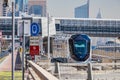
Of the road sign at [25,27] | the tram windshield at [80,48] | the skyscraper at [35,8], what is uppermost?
the skyscraper at [35,8]

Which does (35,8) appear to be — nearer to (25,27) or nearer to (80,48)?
(80,48)

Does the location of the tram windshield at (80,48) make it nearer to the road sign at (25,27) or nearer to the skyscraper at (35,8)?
the road sign at (25,27)

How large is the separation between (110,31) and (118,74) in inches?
4493

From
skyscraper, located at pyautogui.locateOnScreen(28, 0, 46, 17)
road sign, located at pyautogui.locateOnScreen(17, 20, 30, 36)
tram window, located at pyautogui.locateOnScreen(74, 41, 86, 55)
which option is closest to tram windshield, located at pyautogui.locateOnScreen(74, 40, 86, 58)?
tram window, located at pyautogui.locateOnScreen(74, 41, 86, 55)

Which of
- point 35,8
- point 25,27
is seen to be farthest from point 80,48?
point 35,8

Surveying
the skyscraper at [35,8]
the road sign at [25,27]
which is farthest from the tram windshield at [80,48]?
the skyscraper at [35,8]

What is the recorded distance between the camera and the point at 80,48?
1547cm

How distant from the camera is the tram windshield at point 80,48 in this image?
15394 mm

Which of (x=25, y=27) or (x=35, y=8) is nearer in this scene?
(x=25, y=27)

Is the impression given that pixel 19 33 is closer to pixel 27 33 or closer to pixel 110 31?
pixel 27 33

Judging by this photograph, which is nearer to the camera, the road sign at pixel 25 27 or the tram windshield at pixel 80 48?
the road sign at pixel 25 27

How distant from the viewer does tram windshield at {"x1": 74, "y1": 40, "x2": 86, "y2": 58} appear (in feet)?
50.5

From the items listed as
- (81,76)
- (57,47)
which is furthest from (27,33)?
(57,47)

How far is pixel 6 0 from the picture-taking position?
13.0 m
